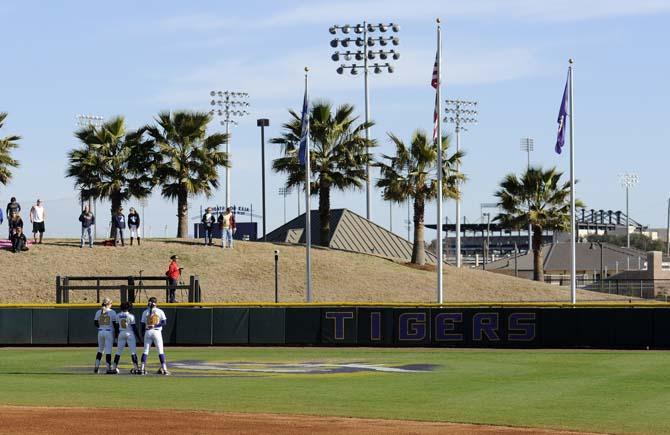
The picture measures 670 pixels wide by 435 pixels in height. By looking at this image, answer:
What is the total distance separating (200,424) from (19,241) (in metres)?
36.4

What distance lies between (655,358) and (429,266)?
103ft

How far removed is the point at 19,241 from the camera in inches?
2110

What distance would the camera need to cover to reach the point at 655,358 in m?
33.1

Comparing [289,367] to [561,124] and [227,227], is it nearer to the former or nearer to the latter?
[561,124]

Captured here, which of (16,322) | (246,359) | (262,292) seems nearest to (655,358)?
(246,359)

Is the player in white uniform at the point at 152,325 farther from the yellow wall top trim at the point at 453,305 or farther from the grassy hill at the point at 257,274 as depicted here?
the grassy hill at the point at 257,274

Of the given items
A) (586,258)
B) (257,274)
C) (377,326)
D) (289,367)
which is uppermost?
(586,258)

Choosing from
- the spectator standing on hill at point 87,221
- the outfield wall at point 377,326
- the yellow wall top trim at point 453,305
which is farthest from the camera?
the spectator standing on hill at point 87,221

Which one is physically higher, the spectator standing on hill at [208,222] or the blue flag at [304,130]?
the blue flag at [304,130]

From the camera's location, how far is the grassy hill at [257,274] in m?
52.8

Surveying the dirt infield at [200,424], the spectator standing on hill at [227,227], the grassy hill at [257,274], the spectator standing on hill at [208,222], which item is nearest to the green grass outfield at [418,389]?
the dirt infield at [200,424]

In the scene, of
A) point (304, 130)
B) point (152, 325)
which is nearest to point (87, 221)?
point (304, 130)

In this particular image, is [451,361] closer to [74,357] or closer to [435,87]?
[74,357]

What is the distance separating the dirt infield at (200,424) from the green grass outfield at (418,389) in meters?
0.75
